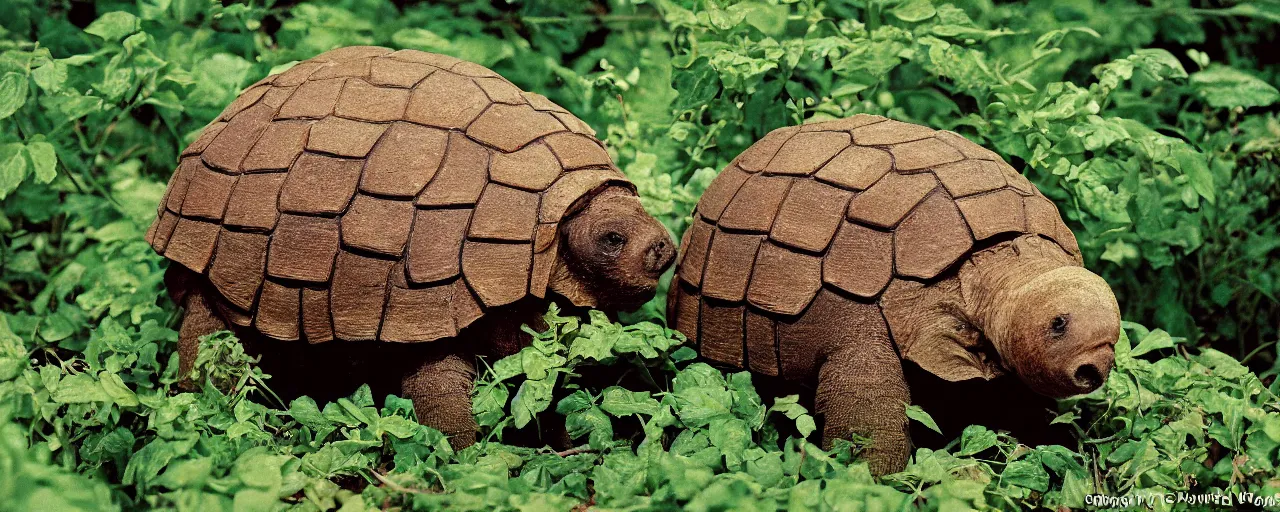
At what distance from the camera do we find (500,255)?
2822 mm

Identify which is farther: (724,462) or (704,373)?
(704,373)

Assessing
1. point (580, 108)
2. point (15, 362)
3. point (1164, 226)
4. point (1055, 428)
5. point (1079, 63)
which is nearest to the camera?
point (15, 362)

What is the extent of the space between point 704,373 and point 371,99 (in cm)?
123

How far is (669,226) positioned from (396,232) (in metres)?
1.18

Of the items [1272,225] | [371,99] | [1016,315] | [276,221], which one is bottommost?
[1272,225]

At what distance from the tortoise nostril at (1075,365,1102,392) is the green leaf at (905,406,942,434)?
0.36m

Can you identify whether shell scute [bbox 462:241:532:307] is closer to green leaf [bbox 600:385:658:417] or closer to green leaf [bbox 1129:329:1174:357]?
green leaf [bbox 600:385:658:417]

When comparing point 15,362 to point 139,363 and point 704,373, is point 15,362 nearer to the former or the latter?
point 139,363

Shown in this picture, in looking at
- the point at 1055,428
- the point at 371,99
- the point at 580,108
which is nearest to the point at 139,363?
the point at 371,99

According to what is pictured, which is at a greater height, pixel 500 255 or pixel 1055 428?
pixel 500 255

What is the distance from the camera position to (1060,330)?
256 centimetres

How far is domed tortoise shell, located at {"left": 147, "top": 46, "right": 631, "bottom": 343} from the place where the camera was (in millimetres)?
2807

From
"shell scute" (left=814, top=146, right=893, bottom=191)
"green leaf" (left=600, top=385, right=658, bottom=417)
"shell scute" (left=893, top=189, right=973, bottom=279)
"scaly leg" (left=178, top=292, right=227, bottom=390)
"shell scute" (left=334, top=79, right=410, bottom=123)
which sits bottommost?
"green leaf" (left=600, top=385, right=658, bottom=417)

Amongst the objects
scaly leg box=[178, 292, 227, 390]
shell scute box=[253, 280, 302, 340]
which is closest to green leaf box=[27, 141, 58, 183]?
scaly leg box=[178, 292, 227, 390]
